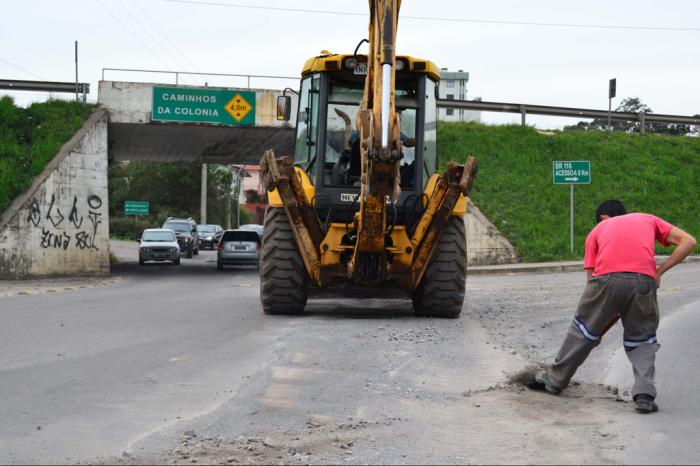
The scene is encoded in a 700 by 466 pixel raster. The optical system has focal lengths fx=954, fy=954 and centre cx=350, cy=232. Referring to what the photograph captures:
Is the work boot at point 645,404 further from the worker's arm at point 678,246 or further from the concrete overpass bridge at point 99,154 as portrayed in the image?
the concrete overpass bridge at point 99,154

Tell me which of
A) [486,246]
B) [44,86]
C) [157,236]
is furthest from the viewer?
[157,236]

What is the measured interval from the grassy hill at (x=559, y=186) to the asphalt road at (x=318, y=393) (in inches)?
700

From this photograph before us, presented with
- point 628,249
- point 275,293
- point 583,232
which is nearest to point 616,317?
point 628,249

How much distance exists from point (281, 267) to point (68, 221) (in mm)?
15705

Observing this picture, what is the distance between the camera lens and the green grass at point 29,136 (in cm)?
2786

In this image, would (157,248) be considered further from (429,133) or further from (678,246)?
(678,246)

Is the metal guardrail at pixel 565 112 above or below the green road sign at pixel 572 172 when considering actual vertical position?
above

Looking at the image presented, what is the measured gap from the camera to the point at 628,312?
7480 millimetres

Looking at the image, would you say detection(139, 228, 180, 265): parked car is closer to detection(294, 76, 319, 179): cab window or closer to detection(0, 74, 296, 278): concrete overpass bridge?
detection(0, 74, 296, 278): concrete overpass bridge

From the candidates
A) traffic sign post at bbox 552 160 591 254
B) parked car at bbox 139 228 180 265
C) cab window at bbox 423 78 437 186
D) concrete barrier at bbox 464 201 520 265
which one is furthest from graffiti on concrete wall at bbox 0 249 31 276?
traffic sign post at bbox 552 160 591 254

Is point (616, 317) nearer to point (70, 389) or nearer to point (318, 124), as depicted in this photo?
point (70, 389)

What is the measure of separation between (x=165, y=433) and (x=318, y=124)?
8644 millimetres

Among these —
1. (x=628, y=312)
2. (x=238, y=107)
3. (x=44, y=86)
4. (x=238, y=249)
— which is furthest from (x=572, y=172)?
(x=628, y=312)

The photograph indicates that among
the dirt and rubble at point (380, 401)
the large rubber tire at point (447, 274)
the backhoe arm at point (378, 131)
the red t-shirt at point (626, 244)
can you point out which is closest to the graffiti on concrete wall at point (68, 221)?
the dirt and rubble at point (380, 401)
